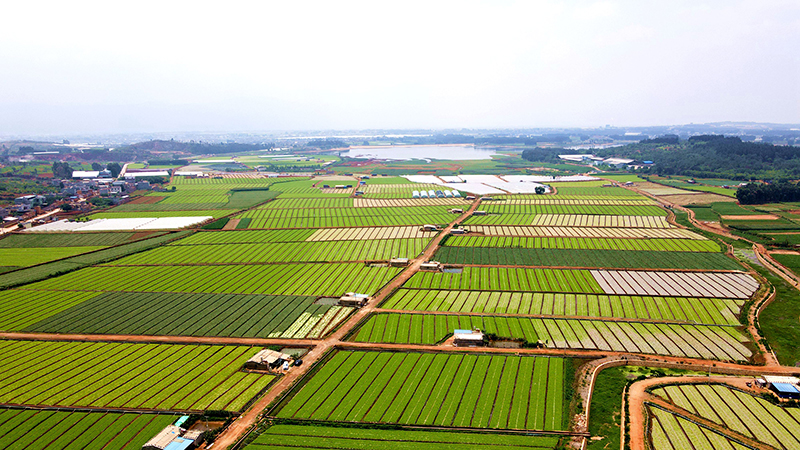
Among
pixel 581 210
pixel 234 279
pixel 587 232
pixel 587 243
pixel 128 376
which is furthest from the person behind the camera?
pixel 581 210

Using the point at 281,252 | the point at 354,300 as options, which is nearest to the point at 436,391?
the point at 354,300

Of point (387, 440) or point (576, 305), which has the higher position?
point (576, 305)

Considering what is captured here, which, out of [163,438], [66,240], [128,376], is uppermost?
[66,240]

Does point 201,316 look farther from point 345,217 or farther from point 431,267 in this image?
point 345,217

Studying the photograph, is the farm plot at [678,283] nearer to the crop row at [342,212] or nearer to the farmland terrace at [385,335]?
the farmland terrace at [385,335]

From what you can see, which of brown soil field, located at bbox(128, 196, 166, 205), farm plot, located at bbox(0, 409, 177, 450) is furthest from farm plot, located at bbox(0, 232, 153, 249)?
farm plot, located at bbox(0, 409, 177, 450)

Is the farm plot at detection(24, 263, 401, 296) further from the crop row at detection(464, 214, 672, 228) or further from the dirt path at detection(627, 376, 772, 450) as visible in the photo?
the crop row at detection(464, 214, 672, 228)

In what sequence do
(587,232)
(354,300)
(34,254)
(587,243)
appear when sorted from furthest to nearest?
1. (587,232)
2. (587,243)
3. (34,254)
4. (354,300)
